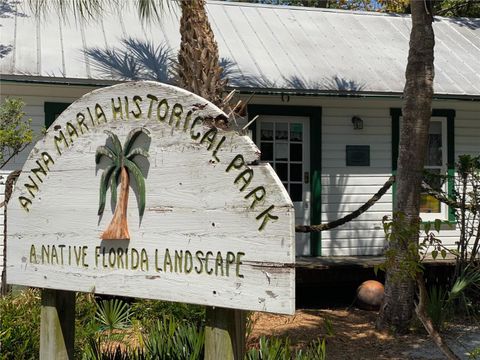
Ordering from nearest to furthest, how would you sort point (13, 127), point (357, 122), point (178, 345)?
point (178, 345) < point (13, 127) < point (357, 122)

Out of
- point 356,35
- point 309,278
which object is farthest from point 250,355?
point 356,35

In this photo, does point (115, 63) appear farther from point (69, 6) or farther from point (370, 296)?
point (370, 296)

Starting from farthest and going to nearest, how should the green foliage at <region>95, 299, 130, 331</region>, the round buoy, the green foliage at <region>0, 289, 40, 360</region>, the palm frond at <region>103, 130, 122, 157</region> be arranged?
the round buoy → the green foliage at <region>95, 299, 130, 331</region> → the green foliage at <region>0, 289, 40, 360</region> → the palm frond at <region>103, 130, 122, 157</region>

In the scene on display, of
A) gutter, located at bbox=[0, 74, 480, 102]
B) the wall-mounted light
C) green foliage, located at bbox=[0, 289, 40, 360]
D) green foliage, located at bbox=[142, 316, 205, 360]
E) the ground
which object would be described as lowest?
the ground

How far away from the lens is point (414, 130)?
657 cm

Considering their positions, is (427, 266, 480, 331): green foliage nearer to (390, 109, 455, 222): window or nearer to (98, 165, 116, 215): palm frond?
(390, 109, 455, 222): window

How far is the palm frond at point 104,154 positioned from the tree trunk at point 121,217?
9 cm

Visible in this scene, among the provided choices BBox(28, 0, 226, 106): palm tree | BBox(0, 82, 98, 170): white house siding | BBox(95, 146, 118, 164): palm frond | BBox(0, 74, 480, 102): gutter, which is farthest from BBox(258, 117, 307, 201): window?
BBox(95, 146, 118, 164): palm frond

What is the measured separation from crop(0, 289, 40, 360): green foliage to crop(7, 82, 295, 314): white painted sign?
2039 millimetres

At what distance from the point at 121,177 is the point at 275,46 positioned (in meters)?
8.14

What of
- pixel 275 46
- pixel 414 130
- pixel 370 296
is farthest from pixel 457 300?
pixel 275 46

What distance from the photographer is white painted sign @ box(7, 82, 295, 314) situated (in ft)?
7.54

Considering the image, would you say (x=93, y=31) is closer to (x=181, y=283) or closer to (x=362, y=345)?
(x=362, y=345)

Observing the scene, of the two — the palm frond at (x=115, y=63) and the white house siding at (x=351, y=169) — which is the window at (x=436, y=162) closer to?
the white house siding at (x=351, y=169)
